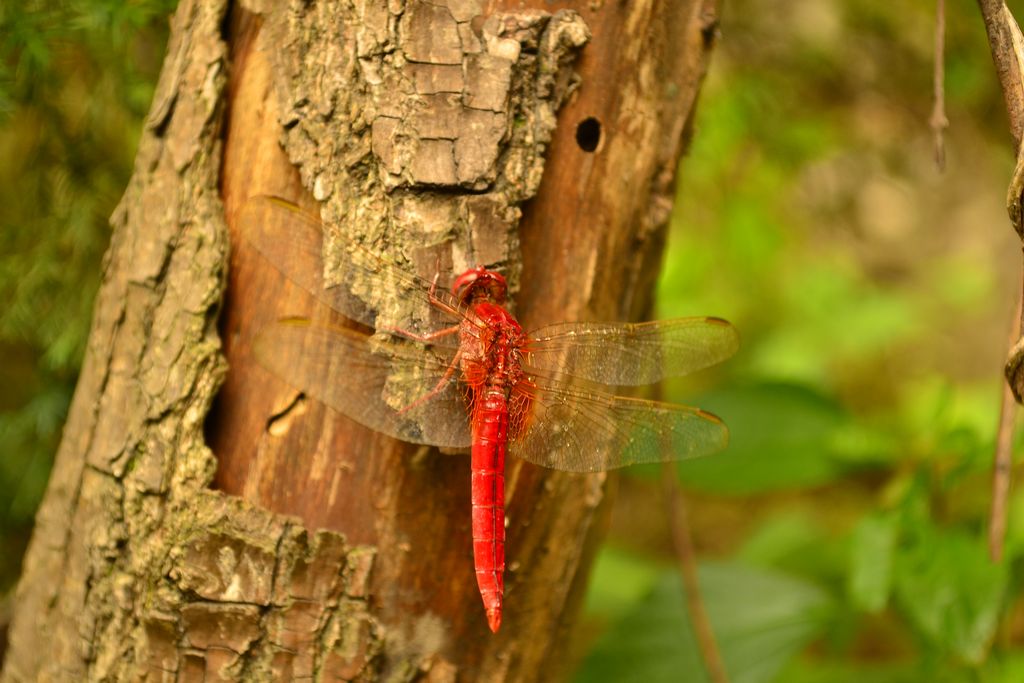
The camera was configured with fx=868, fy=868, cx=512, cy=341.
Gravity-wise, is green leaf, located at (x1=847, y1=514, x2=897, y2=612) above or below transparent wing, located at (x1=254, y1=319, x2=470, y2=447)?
below

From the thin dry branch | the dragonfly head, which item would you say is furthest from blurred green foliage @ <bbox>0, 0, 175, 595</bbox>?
the thin dry branch

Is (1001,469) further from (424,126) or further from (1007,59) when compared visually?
(424,126)

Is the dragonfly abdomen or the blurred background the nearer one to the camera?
the dragonfly abdomen

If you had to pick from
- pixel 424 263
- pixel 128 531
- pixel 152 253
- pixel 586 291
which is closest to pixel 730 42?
pixel 586 291

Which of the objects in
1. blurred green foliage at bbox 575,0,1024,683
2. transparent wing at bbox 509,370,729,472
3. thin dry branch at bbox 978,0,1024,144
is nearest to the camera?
thin dry branch at bbox 978,0,1024,144

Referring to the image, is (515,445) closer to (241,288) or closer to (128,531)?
(241,288)

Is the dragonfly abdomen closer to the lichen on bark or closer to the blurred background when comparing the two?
the lichen on bark

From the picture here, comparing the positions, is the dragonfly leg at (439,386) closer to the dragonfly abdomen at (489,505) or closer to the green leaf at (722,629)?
the dragonfly abdomen at (489,505)

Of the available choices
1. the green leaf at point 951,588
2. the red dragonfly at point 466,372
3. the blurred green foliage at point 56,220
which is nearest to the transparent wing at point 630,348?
the red dragonfly at point 466,372
